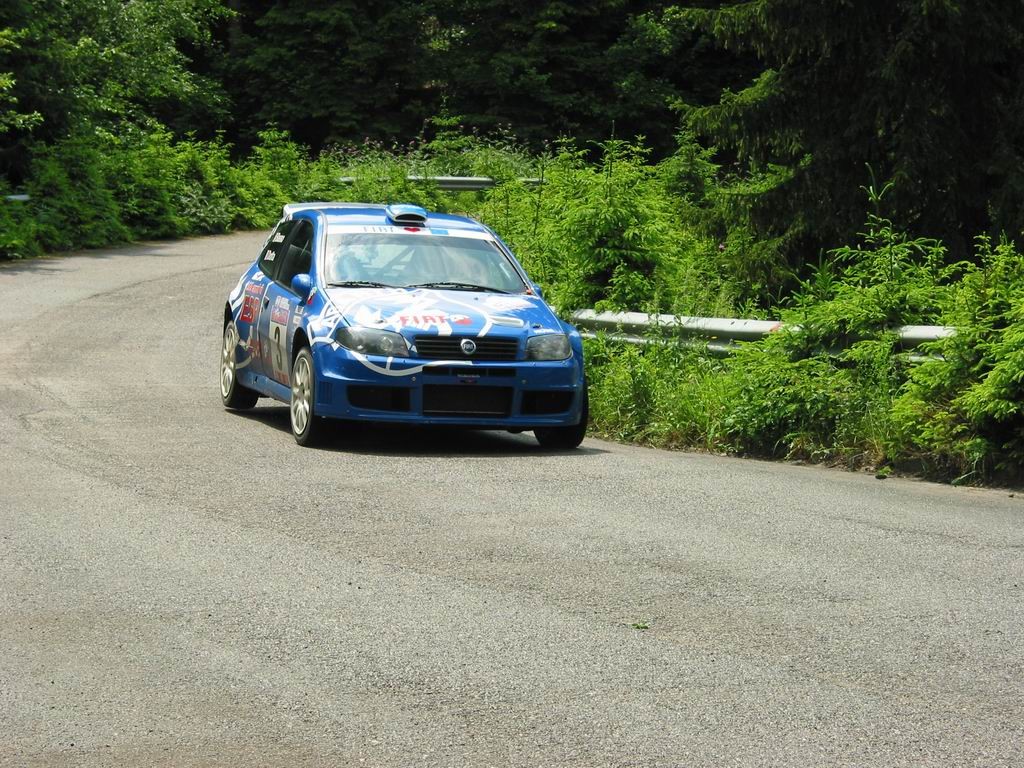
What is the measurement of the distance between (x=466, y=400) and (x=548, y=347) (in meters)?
0.76

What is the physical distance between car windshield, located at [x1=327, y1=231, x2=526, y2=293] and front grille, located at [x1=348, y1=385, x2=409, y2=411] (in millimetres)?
1256

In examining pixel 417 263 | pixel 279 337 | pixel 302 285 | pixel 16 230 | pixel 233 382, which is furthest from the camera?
pixel 16 230

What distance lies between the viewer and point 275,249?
14469mm

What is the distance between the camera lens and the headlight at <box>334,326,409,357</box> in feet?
39.3

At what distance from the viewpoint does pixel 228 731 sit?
17.4 feet

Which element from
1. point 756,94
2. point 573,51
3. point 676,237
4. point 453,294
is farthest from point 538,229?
point 573,51

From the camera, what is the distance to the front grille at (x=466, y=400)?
473 inches

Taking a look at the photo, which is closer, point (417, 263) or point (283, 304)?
point (283, 304)

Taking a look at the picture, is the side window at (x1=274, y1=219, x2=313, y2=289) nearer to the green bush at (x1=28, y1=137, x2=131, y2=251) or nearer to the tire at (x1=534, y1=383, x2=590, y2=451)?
the tire at (x1=534, y1=383, x2=590, y2=451)

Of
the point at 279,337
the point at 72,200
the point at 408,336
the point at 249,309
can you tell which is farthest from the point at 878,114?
the point at 72,200

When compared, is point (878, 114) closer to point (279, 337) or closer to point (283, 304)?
point (283, 304)

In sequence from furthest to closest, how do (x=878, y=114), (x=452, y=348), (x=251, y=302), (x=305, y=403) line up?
(x=878, y=114)
(x=251, y=302)
(x=305, y=403)
(x=452, y=348)

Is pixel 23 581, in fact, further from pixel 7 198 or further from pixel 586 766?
pixel 7 198

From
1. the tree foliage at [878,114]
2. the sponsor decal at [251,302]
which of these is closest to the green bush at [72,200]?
the sponsor decal at [251,302]
